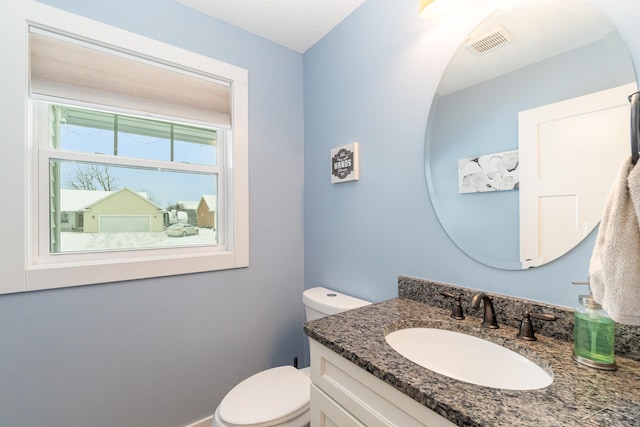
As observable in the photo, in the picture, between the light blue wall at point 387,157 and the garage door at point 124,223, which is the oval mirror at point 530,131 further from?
the garage door at point 124,223

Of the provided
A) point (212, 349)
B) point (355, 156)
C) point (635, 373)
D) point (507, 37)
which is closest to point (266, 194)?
point (355, 156)

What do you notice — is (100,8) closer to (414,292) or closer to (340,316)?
(340,316)

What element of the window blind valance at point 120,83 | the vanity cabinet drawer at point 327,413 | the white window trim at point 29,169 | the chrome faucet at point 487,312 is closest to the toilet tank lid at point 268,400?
the vanity cabinet drawer at point 327,413

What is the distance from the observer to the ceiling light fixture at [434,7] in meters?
1.01

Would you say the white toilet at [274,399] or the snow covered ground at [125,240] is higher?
the snow covered ground at [125,240]

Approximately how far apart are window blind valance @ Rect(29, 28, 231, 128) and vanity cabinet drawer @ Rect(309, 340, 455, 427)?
1.40m

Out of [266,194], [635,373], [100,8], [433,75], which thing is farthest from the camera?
[266,194]

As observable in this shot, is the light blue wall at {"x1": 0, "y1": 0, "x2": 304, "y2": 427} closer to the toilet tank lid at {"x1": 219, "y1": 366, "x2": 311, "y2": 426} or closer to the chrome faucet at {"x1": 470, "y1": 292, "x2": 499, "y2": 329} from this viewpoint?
the toilet tank lid at {"x1": 219, "y1": 366, "x2": 311, "y2": 426}

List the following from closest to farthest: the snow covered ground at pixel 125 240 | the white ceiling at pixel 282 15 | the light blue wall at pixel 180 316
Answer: the light blue wall at pixel 180 316, the snow covered ground at pixel 125 240, the white ceiling at pixel 282 15

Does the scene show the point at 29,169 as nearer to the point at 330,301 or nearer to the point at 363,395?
the point at 330,301

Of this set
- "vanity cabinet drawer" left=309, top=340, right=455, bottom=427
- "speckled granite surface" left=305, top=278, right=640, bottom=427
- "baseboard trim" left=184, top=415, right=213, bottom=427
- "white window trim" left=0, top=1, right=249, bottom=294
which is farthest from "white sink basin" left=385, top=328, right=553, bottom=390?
"baseboard trim" left=184, top=415, right=213, bottom=427

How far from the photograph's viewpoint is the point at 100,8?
127cm

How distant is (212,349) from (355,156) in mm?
1366

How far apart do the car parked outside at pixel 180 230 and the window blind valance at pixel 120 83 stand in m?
0.61
